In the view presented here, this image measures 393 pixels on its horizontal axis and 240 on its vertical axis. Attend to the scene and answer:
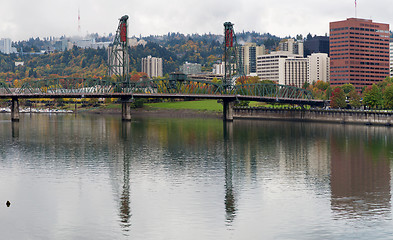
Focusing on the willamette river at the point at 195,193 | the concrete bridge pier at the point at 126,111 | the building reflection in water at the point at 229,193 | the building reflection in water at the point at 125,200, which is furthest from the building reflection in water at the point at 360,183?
the concrete bridge pier at the point at 126,111

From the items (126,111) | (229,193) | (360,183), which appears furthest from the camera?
(126,111)

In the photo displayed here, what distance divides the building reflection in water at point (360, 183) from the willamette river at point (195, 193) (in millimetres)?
98

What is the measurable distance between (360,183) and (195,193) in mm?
17726

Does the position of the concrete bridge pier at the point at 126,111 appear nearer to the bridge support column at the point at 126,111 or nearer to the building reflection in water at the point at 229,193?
the bridge support column at the point at 126,111

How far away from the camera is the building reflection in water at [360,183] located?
47.2m

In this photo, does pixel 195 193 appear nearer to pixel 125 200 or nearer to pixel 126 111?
pixel 125 200

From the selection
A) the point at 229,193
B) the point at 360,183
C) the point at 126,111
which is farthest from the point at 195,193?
the point at 126,111

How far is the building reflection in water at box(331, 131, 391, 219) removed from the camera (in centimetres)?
4719

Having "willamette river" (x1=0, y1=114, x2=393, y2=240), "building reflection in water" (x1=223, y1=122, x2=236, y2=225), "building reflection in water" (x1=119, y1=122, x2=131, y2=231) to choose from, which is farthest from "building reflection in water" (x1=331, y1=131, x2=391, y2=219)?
"building reflection in water" (x1=119, y1=122, x2=131, y2=231)

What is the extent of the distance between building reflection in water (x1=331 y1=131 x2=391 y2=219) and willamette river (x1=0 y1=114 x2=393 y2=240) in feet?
0.32

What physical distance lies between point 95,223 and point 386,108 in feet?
537

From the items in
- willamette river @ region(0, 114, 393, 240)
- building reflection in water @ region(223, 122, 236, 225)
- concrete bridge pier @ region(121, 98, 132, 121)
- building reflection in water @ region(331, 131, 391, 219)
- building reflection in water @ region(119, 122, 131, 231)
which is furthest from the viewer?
concrete bridge pier @ region(121, 98, 132, 121)

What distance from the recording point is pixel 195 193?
54219 millimetres

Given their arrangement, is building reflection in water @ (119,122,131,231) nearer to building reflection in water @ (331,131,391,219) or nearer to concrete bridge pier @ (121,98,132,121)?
building reflection in water @ (331,131,391,219)
